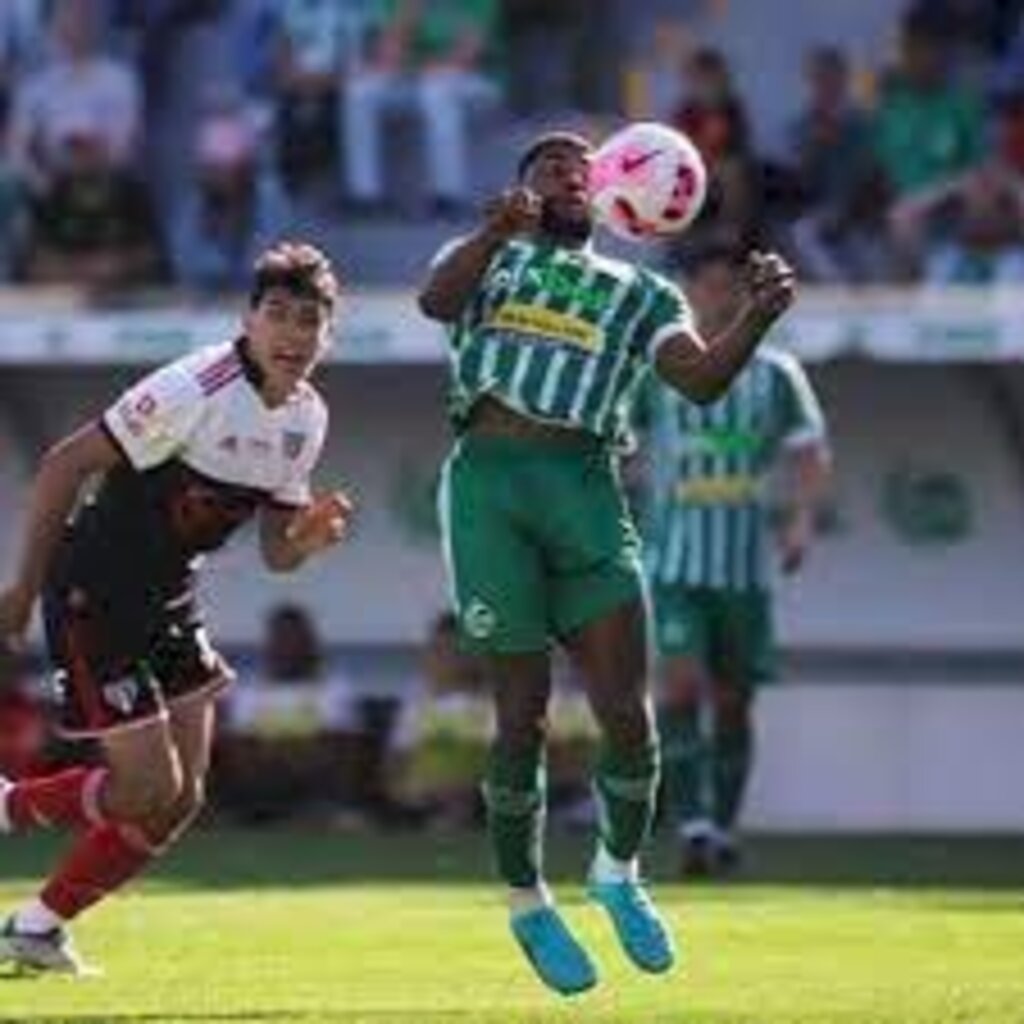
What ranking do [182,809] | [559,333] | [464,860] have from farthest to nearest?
[464,860] < [182,809] < [559,333]

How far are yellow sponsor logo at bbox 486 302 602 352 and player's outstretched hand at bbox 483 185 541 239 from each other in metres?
0.30

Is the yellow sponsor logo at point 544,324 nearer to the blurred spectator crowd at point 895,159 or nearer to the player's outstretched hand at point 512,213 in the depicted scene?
the player's outstretched hand at point 512,213

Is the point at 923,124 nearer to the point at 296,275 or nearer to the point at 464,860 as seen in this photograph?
the point at 464,860

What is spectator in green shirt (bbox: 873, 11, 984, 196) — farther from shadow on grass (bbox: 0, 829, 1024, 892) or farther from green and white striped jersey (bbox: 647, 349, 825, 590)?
green and white striped jersey (bbox: 647, 349, 825, 590)

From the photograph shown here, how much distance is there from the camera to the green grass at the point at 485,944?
10602 mm

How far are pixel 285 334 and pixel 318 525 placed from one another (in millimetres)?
527

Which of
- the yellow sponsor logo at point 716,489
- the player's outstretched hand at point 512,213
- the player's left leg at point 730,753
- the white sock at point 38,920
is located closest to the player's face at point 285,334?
the player's outstretched hand at point 512,213

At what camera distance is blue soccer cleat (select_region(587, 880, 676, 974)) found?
35.9 feet

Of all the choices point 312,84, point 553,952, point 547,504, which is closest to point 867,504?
point 312,84

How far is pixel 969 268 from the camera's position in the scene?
2030 cm

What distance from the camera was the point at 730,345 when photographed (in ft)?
35.4

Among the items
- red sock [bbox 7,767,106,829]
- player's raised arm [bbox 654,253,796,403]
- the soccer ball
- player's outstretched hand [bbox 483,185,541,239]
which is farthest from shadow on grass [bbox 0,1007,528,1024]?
the soccer ball

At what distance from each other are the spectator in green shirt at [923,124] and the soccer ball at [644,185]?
9035 mm

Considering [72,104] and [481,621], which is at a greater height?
[481,621]
